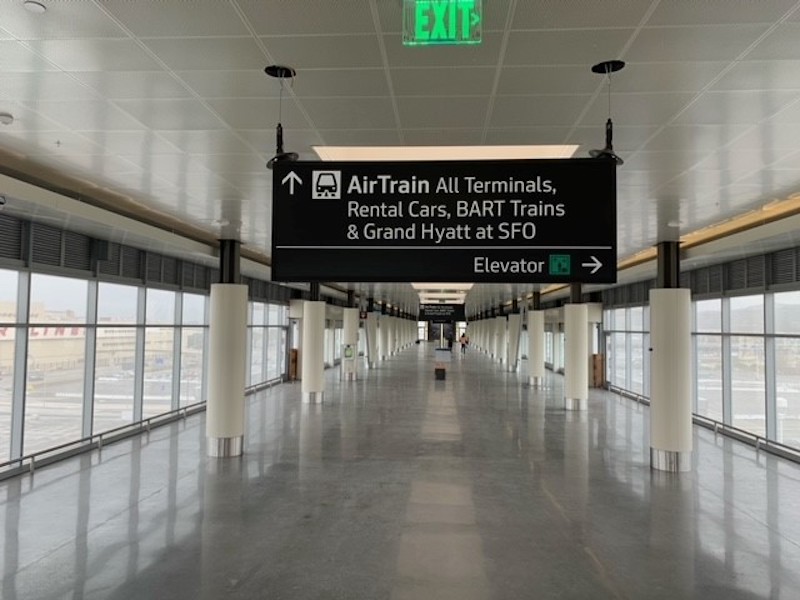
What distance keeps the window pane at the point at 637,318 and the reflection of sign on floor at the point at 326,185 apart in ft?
71.2

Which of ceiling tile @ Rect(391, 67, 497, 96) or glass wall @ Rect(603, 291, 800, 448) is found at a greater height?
ceiling tile @ Rect(391, 67, 497, 96)

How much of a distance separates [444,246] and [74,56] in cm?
342

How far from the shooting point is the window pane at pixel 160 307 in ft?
52.2

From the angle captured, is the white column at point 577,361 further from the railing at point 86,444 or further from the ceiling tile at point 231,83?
the ceiling tile at point 231,83

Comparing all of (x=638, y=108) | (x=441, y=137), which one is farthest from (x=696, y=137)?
(x=441, y=137)

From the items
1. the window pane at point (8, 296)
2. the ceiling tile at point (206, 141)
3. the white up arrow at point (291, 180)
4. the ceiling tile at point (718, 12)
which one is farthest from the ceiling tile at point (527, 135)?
the window pane at point (8, 296)

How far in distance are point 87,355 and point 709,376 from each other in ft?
60.1


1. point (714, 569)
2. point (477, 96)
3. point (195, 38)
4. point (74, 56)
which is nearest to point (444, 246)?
point (477, 96)

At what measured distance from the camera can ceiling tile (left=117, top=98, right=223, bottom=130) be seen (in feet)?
17.4

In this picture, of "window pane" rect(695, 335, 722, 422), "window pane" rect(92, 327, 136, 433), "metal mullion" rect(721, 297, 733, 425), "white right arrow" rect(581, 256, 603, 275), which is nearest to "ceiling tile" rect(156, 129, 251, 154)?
"white right arrow" rect(581, 256, 603, 275)

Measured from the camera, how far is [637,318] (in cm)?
2422

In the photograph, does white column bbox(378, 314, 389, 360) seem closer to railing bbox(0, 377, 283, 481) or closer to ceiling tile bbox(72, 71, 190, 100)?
railing bbox(0, 377, 283, 481)

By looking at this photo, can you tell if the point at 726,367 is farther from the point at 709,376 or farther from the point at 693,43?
the point at 693,43

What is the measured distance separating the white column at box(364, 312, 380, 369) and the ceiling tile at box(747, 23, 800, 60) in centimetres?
3411
